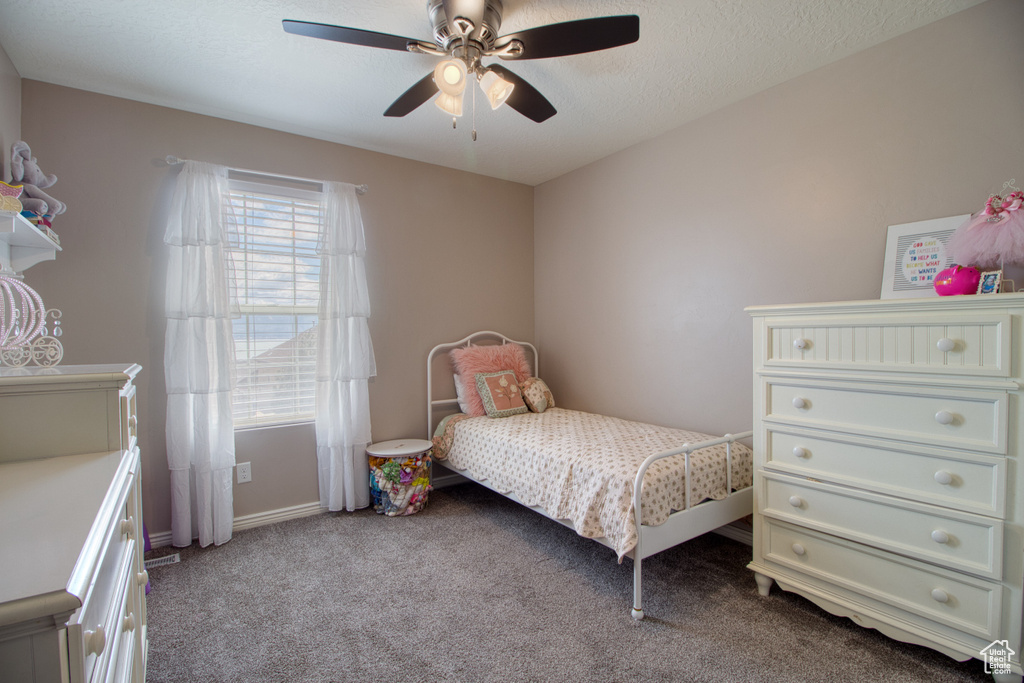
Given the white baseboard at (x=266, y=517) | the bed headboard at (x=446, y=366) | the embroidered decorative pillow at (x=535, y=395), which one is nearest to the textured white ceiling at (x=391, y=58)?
the bed headboard at (x=446, y=366)

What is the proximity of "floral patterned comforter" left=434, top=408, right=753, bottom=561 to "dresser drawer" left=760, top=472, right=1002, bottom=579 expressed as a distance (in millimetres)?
303

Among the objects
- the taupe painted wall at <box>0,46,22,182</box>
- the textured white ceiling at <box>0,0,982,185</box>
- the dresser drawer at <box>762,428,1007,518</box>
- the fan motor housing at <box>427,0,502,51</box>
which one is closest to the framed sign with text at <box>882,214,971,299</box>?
the dresser drawer at <box>762,428,1007,518</box>

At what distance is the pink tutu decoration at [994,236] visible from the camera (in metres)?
1.67

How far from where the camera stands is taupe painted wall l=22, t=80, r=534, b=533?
2482mm

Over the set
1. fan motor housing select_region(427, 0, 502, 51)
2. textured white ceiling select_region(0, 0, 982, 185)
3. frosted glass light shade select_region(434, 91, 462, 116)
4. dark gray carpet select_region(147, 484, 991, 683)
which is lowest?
dark gray carpet select_region(147, 484, 991, 683)

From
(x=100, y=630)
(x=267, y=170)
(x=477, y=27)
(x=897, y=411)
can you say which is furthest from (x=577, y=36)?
(x=267, y=170)

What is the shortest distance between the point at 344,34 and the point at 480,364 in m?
2.30

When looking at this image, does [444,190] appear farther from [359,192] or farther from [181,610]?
[181,610]

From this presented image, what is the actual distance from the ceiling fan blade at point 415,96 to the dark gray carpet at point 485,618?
7.28 ft

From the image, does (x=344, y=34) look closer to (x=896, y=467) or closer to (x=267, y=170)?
(x=267, y=170)

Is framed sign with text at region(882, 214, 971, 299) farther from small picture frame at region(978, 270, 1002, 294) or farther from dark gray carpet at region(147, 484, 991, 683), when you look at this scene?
dark gray carpet at region(147, 484, 991, 683)

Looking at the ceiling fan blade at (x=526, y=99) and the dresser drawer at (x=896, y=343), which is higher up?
the ceiling fan blade at (x=526, y=99)

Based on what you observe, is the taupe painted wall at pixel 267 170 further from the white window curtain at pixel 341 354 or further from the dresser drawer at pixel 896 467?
the dresser drawer at pixel 896 467

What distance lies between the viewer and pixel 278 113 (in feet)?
9.23
